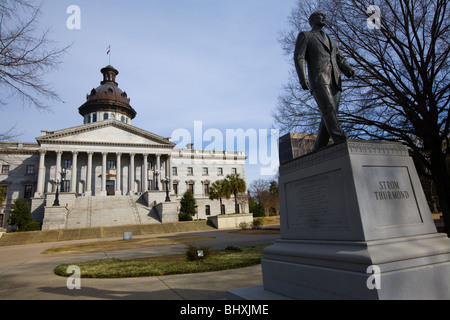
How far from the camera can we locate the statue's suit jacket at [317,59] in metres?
5.01

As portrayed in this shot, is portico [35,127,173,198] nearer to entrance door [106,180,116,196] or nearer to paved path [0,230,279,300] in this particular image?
entrance door [106,180,116,196]

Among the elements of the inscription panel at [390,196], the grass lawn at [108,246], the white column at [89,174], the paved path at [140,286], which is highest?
the white column at [89,174]

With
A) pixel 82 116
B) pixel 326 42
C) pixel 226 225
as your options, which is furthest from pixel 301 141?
pixel 82 116

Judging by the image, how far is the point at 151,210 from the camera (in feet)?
157

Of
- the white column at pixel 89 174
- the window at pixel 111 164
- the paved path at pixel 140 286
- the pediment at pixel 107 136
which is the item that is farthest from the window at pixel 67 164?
the paved path at pixel 140 286

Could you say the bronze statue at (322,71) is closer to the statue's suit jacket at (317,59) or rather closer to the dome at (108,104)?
the statue's suit jacket at (317,59)

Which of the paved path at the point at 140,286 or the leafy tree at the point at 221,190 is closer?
the paved path at the point at 140,286

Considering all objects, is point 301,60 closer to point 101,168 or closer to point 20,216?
point 20,216

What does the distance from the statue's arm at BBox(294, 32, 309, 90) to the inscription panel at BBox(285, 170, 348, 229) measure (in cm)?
170

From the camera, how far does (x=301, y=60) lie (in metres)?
5.08

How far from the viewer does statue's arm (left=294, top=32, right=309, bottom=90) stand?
4.97 meters
